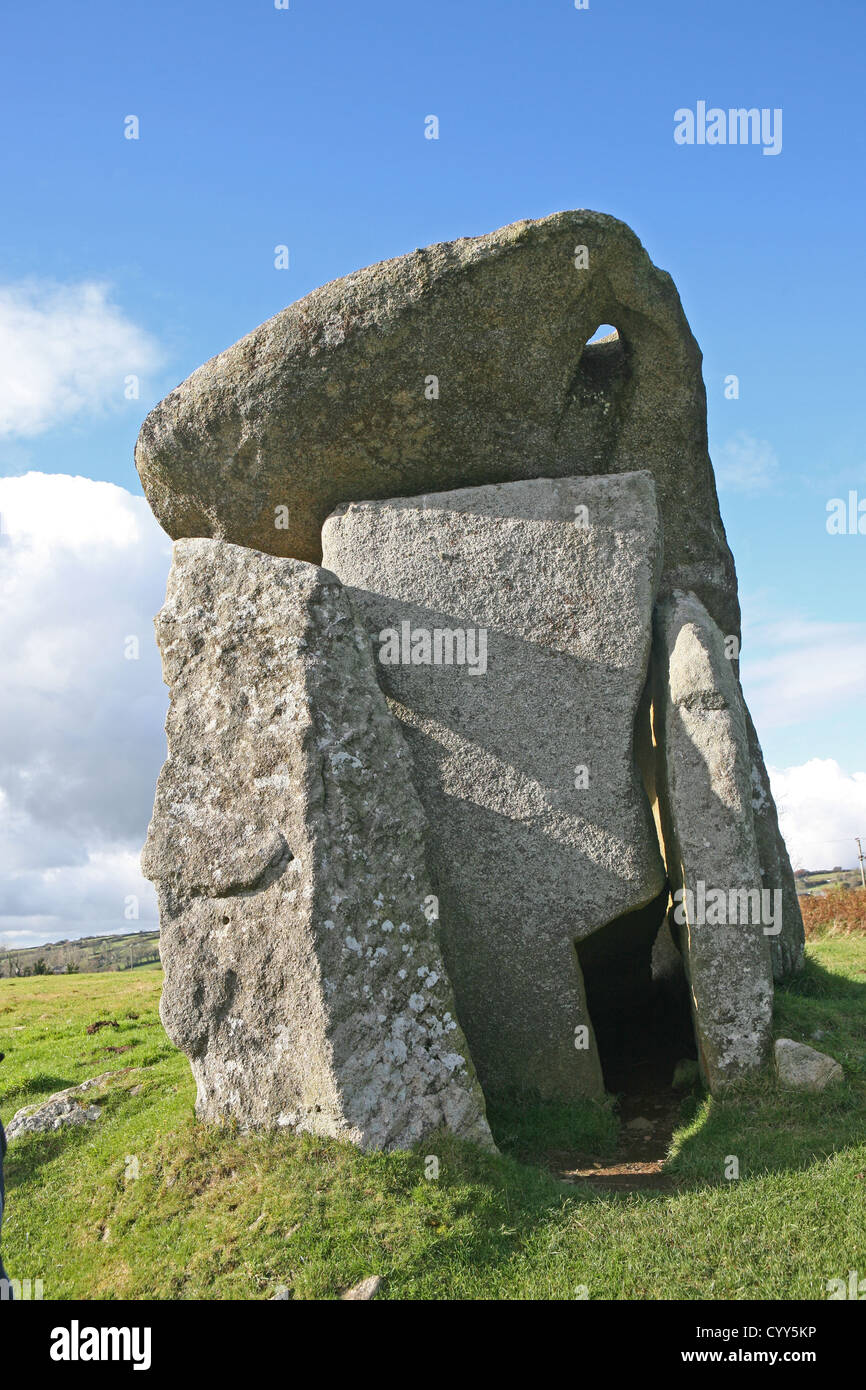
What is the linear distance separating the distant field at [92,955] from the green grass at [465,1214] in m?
29.7

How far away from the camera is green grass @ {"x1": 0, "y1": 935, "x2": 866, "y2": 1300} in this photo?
6.14m

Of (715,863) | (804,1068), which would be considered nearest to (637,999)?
(804,1068)

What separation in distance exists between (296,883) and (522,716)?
272cm

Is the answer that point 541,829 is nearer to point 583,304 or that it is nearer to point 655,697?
point 655,697

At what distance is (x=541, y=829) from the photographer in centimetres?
905

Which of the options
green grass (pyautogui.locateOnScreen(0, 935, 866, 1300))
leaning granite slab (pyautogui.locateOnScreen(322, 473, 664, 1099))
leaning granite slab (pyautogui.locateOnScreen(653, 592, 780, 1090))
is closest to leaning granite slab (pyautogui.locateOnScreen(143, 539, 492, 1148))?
green grass (pyautogui.locateOnScreen(0, 935, 866, 1300))

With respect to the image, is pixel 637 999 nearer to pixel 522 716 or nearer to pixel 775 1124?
pixel 775 1124

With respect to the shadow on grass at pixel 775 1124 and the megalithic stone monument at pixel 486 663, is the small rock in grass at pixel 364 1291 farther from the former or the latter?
the shadow on grass at pixel 775 1124

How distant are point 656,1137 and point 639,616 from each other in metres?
4.52

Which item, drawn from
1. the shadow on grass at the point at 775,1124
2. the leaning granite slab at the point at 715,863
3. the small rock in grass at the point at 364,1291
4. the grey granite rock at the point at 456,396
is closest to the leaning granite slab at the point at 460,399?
the grey granite rock at the point at 456,396

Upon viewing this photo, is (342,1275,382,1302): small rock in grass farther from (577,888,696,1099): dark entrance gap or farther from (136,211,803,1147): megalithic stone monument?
(577,888,696,1099): dark entrance gap

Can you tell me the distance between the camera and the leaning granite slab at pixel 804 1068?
8.06 metres

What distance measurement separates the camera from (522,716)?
367 inches

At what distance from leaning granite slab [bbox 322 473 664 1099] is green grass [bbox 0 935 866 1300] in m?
1.10
